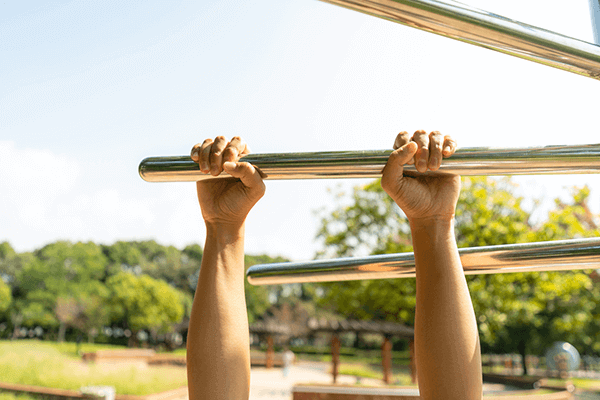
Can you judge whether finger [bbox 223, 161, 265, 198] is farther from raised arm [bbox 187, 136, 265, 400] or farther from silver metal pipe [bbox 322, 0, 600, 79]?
silver metal pipe [bbox 322, 0, 600, 79]

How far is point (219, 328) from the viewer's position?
102cm

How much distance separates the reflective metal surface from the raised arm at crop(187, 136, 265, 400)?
0.54 ft

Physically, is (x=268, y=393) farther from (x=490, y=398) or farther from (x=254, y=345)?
(x=254, y=345)

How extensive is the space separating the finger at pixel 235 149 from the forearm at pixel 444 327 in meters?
0.43

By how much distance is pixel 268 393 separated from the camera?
40.2 feet

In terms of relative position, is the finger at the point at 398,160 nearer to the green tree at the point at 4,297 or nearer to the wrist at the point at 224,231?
the wrist at the point at 224,231

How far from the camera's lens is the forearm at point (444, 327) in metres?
0.87

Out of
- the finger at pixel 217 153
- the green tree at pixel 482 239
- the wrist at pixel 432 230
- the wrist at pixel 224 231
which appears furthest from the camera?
the green tree at pixel 482 239

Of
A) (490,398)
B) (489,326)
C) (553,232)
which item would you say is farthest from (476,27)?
(489,326)

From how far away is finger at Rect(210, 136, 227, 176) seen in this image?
2.53ft

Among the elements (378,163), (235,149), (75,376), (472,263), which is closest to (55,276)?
(75,376)

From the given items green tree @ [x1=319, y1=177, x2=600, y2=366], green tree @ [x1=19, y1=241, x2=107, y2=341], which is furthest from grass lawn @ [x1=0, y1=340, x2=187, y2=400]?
green tree @ [x1=19, y1=241, x2=107, y2=341]

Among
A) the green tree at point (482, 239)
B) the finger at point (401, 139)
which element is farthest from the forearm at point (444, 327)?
the green tree at point (482, 239)

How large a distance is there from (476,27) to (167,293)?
108ft
